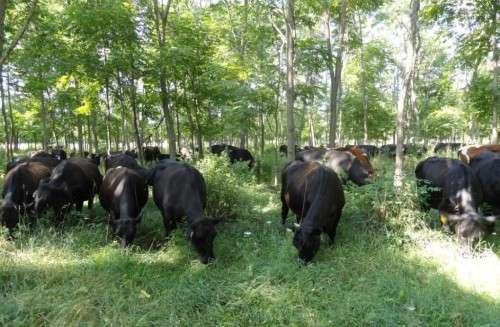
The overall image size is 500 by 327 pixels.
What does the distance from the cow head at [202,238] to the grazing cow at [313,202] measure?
1.37 metres

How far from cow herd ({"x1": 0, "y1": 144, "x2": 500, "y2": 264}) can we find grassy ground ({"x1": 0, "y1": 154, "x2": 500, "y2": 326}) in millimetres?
363

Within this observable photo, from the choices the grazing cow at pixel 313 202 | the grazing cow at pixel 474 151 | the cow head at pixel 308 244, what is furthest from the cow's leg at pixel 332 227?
the grazing cow at pixel 474 151

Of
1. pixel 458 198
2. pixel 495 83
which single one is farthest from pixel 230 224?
pixel 495 83

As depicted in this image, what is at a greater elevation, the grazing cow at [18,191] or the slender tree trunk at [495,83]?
the slender tree trunk at [495,83]

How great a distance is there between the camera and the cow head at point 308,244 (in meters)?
5.79

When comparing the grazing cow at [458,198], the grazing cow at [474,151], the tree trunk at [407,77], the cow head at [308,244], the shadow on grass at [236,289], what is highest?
the tree trunk at [407,77]

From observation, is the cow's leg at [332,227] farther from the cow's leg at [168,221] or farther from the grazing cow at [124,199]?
the grazing cow at [124,199]

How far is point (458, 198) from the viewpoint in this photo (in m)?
6.80

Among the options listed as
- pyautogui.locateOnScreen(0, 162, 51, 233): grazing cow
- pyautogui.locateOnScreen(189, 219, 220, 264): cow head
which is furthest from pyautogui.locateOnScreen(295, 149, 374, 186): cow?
pyautogui.locateOnScreen(0, 162, 51, 233): grazing cow

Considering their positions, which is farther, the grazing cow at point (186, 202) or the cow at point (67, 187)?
the cow at point (67, 187)

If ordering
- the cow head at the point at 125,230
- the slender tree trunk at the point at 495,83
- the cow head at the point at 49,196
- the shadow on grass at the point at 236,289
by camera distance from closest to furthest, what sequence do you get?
the shadow on grass at the point at 236,289 < the cow head at the point at 125,230 < the cow head at the point at 49,196 < the slender tree trunk at the point at 495,83

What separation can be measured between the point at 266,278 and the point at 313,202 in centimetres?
178

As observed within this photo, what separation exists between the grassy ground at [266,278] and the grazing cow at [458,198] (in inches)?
10.6

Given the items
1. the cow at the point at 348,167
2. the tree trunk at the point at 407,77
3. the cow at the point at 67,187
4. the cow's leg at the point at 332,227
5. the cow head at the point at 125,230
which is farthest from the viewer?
the cow at the point at 348,167
